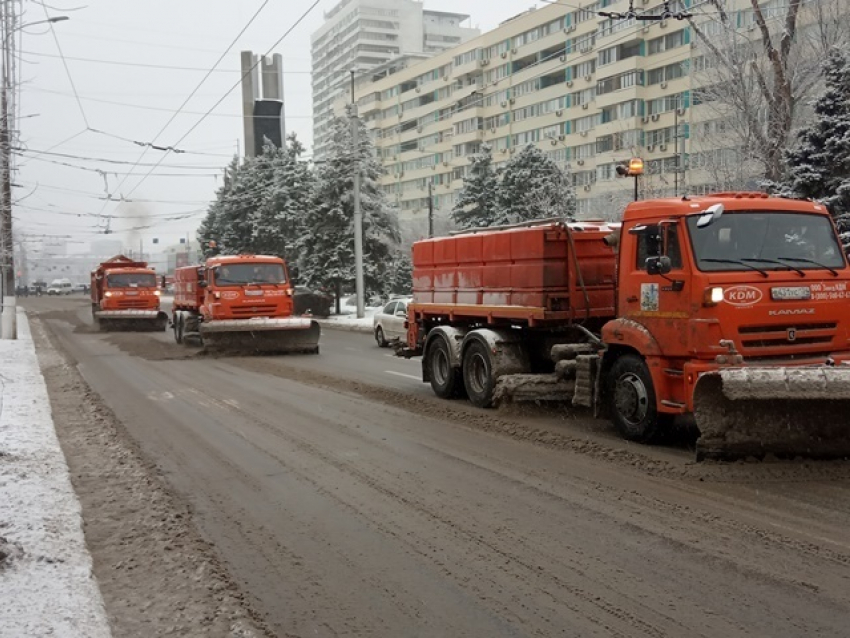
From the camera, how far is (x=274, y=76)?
7806 cm

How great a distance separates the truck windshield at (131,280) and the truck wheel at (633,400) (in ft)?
88.3

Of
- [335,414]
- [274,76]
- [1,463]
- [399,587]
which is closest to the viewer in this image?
[399,587]

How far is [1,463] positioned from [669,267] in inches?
268

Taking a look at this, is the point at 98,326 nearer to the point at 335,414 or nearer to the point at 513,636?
the point at 335,414

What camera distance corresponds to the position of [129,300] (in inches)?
1246

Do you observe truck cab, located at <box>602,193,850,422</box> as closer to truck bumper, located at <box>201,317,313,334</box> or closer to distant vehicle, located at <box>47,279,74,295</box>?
truck bumper, located at <box>201,317,313,334</box>

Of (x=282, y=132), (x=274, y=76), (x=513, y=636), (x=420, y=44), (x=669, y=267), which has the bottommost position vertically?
(x=513, y=636)

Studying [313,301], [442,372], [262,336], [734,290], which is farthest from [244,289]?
[313,301]

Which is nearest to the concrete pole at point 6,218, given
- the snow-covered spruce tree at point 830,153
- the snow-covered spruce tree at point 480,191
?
the snow-covered spruce tree at point 480,191

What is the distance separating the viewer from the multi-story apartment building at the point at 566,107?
4628 centimetres

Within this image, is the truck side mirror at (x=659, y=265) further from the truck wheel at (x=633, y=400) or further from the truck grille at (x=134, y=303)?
the truck grille at (x=134, y=303)

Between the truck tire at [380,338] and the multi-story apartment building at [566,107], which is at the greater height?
the multi-story apartment building at [566,107]

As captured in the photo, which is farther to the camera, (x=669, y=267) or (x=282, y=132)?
(x=282, y=132)

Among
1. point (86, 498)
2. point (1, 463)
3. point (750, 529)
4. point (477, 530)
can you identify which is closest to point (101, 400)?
point (1, 463)
